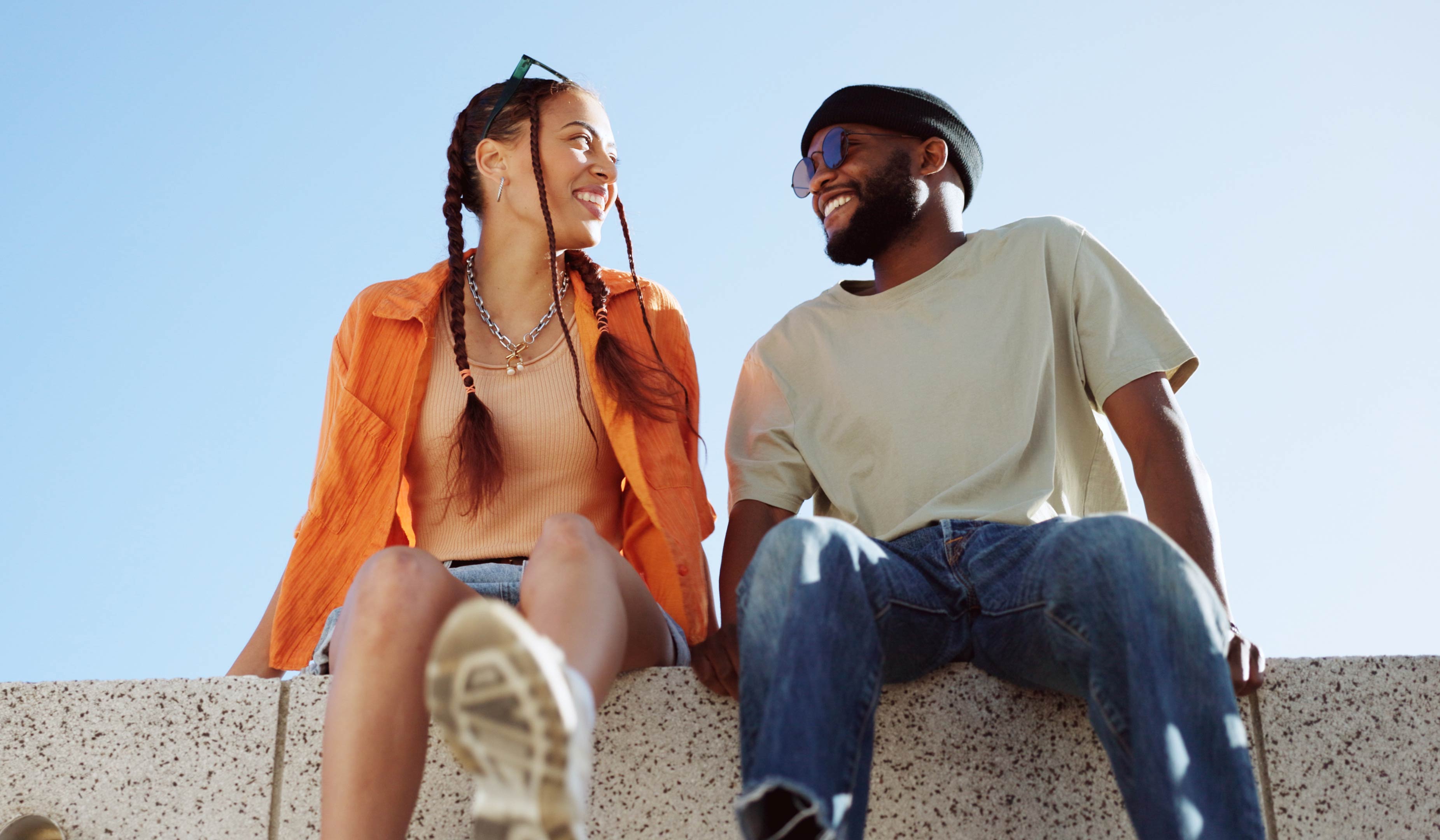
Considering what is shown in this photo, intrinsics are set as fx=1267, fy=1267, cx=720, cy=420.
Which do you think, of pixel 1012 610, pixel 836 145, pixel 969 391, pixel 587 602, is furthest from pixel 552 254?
pixel 1012 610

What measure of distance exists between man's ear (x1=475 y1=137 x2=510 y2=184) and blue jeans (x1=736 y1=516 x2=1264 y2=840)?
Answer: 6.10 ft

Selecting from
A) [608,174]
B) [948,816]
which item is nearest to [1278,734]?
[948,816]

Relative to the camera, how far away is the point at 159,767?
2.59 metres

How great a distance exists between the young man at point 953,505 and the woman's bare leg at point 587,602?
7.0 inches

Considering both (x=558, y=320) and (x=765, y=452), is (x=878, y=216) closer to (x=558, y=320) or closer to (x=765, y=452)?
(x=765, y=452)

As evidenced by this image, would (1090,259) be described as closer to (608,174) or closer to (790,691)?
(608,174)

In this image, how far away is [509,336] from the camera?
3.42m

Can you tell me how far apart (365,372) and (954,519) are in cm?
153

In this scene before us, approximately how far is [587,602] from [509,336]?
139 cm

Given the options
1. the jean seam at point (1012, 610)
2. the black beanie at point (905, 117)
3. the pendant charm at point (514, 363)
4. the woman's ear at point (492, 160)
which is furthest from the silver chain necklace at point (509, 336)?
the jean seam at point (1012, 610)

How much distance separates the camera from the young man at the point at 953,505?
1846mm

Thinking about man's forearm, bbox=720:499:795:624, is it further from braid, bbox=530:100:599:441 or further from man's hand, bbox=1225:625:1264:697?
man's hand, bbox=1225:625:1264:697

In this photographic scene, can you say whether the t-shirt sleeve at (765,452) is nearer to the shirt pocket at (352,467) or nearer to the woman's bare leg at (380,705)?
the shirt pocket at (352,467)

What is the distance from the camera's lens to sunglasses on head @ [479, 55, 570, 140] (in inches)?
144
